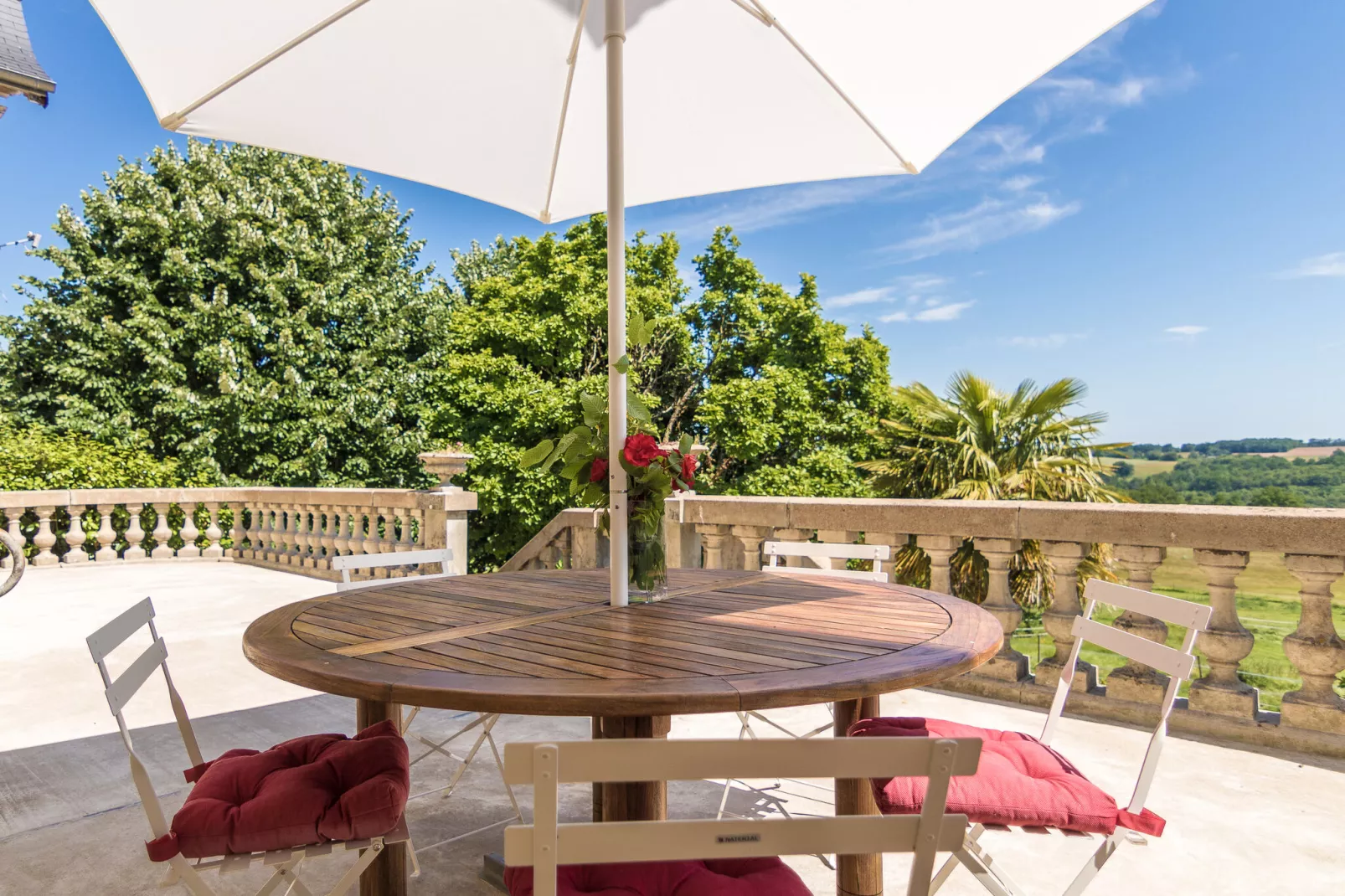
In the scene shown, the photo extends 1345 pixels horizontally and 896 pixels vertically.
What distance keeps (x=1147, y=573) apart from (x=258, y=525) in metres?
8.24

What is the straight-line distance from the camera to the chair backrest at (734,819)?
0.95 m

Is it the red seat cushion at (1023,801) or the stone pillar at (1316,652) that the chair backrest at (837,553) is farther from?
the stone pillar at (1316,652)

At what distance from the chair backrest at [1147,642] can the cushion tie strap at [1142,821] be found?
4 centimetres

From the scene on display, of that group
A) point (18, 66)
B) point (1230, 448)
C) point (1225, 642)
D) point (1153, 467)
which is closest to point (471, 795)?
point (1225, 642)

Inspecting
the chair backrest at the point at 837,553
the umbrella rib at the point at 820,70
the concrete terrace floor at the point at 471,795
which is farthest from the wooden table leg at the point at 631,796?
the umbrella rib at the point at 820,70

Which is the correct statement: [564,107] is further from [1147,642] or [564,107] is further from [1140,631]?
[1140,631]

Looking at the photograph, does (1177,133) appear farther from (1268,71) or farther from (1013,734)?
(1013,734)

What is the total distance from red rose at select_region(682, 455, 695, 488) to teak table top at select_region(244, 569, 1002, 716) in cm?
35

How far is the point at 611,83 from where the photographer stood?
6.82 ft

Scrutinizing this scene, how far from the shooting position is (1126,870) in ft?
7.20

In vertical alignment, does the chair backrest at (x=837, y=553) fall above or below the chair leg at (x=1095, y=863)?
above

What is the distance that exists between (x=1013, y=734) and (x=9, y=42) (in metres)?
6.19

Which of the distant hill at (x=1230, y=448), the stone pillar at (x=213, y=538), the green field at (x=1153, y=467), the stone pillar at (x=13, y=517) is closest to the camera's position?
the stone pillar at (x=13, y=517)

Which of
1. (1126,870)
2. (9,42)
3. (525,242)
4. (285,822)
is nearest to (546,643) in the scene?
(285,822)
